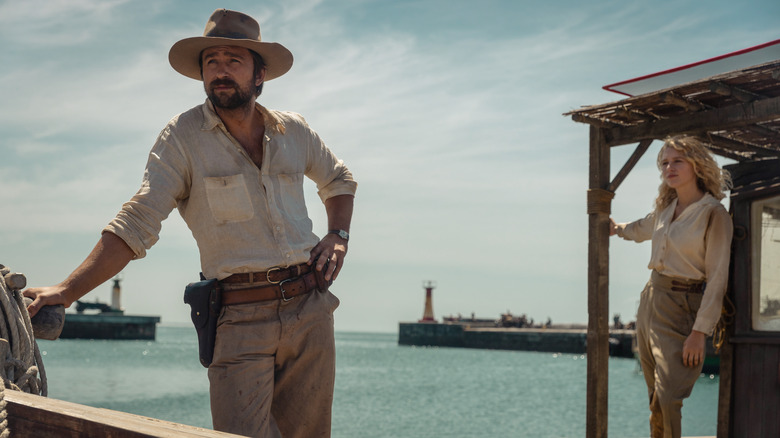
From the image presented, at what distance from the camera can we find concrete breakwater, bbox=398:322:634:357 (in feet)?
217

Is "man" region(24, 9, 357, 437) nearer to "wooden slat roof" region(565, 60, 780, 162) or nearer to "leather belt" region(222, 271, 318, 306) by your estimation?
"leather belt" region(222, 271, 318, 306)

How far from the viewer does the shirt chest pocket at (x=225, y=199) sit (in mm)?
2848

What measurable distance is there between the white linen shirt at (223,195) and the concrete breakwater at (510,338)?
62.5 meters

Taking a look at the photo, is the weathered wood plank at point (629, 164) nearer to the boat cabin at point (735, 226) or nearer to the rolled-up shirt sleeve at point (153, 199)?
the boat cabin at point (735, 226)

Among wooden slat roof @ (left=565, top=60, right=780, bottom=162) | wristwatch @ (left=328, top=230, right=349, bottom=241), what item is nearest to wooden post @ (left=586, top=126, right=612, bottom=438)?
wooden slat roof @ (left=565, top=60, right=780, bottom=162)

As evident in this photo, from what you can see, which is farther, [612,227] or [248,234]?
[612,227]

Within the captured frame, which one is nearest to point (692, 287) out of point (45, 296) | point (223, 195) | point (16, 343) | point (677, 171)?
point (677, 171)

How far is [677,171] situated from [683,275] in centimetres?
63

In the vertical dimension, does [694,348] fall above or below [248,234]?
below

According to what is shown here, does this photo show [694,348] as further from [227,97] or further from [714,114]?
[227,97]

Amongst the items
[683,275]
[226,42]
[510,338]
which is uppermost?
[226,42]

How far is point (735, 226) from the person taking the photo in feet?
17.0

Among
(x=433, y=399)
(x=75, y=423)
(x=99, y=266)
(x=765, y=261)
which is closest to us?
(x=75, y=423)

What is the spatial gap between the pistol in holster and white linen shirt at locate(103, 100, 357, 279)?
59 mm
